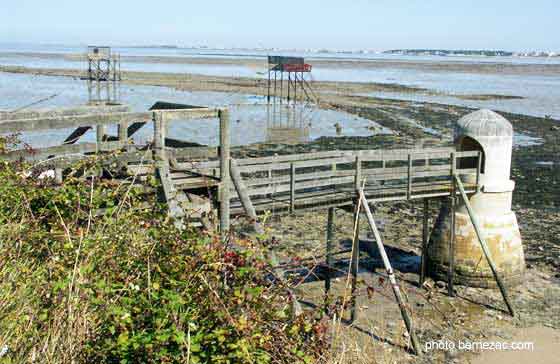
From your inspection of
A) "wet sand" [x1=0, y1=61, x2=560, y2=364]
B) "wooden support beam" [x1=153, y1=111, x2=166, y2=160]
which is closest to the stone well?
"wet sand" [x1=0, y1=61, x2=560, y2=364]

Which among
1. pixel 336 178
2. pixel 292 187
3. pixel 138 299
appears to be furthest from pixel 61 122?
pixel 336 178

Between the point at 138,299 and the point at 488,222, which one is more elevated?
the point at 138,299

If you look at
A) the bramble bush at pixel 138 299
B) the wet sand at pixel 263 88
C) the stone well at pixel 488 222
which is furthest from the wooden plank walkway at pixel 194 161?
the wet sand at pixel 263 88

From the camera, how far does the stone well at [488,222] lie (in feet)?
49.0

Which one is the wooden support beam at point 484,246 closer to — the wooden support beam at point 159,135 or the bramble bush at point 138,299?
the wooden support beam at point 159,135

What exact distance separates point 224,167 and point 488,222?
824 cm

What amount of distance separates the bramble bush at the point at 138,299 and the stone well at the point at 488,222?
9.99 m

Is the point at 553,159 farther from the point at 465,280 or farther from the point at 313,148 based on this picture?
the point at 465,280

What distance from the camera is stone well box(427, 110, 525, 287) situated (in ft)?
49.0

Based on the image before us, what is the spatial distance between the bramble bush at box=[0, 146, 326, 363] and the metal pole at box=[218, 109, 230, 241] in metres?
2.87

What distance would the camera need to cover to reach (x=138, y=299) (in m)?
5.05

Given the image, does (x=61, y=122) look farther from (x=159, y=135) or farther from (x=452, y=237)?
(x=452, y=237)

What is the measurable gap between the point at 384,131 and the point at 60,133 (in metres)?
17.7

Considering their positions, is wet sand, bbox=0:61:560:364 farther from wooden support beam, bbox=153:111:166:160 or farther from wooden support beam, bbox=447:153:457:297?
wooden support beam, bbox=153:111:166:160
